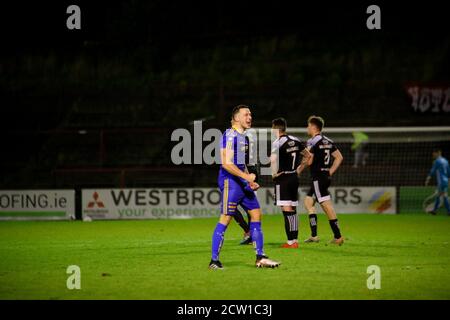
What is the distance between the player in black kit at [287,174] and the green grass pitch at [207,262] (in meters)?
0.46

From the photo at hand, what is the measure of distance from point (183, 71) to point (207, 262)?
87.3ft

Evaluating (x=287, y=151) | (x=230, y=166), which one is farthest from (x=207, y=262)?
(x=287, y=151)

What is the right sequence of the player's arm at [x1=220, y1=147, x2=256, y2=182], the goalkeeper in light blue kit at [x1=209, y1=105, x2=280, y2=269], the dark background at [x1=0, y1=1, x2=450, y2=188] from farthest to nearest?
the dark background at [x1=0, y1=1, x2=450, y2=188]
the goalkeeper in light blue kit at [x1=209, y1=105, x2=280, y2=269]
the player's arm at [x1=220, y1=147, x2=256, y2=182]

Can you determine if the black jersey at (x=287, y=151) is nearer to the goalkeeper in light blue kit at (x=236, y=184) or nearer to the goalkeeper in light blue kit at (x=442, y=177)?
the goalkeeper in light blue kit at (x=236, y=184)

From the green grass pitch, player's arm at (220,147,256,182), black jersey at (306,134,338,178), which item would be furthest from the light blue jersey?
player's arm at (220,147,256,182)

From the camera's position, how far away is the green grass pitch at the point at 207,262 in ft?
26.4

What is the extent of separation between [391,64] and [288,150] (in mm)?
24585

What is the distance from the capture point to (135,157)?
1214 inches

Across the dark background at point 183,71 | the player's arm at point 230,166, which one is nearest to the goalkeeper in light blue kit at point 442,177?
the dark background at point 183,71

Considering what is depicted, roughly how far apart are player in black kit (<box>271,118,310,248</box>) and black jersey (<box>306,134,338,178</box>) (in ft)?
1.37

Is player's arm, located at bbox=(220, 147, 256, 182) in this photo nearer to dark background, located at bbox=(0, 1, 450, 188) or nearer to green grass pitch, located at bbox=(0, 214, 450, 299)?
green grass pitch, located at bbox=(0, 214, 450, 299)

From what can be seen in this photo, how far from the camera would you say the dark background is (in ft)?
104

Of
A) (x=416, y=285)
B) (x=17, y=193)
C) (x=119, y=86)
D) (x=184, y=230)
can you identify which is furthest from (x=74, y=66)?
(x=416, y=285)
